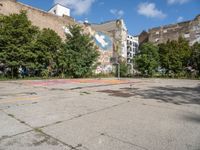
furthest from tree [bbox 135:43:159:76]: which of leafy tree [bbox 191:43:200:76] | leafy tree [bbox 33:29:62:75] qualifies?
leafy tree [bbox 33:29:62:75]

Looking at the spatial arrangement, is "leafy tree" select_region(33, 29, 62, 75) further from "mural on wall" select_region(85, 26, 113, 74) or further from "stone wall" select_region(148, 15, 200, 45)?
"stone wall" select_region(148, 15, 200, 45)

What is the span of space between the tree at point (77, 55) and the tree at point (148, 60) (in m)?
8.85

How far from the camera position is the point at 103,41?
40031 millimetres

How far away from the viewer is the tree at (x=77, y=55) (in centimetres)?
2330

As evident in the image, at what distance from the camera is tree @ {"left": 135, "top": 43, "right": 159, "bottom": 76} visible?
29.3 metres

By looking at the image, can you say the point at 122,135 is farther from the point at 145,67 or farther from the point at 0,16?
the point at 145,67

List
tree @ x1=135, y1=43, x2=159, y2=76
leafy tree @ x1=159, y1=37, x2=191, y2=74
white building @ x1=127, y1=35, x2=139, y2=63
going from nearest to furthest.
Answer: leafy tree @ x1=159, y1=37, x2=191, y2=74, tree @ x1=135, y1=43, x2=159, y2=76, white building @ x1=127, y1=35, x2=139, y2=63

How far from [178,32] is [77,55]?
3320 cm

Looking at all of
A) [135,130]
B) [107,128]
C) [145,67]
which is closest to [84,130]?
[107,128]

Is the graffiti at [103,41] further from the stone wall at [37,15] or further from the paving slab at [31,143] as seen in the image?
the paving slab at [31,143]

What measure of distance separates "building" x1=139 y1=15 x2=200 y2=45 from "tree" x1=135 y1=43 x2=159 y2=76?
18.1 meters

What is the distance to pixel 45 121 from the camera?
4133 mm

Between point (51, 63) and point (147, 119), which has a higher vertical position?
point (51, 63)

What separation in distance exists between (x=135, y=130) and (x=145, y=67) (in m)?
27.4
